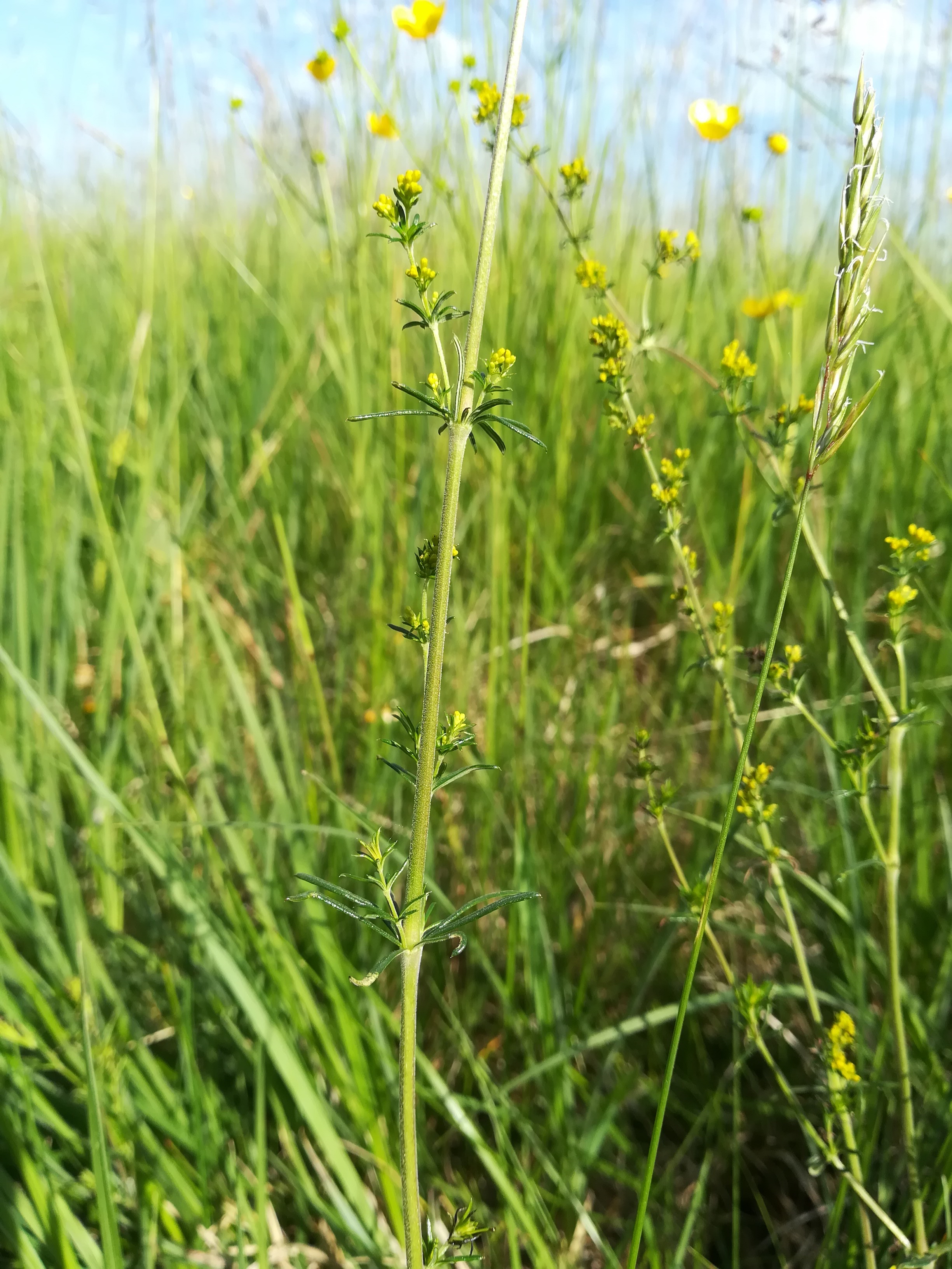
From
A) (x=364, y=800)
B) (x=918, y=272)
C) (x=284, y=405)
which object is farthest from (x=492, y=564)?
(x=284, y=405)

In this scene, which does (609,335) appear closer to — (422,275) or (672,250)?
(672,250)

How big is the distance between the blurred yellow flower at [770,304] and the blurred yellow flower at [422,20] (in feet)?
2.33

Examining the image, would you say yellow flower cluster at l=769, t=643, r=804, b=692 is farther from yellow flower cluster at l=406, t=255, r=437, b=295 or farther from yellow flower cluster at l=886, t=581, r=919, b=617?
yellow flower cluster at l=406, t=255, r=437, b=295

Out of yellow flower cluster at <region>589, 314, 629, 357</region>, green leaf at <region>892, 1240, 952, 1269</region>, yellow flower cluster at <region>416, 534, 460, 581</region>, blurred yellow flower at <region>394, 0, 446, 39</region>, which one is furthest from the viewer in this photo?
blurred yellow flower at <region>394, 0, 446, 39</region>

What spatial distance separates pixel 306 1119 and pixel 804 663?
42.9 inches

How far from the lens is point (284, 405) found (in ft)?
7.98

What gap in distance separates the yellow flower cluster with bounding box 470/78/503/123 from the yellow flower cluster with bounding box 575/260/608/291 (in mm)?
199

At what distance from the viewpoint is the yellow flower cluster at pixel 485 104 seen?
3.26ft

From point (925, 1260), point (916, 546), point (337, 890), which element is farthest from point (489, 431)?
point (925, 1260)

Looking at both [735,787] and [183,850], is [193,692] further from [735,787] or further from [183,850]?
[735,787]

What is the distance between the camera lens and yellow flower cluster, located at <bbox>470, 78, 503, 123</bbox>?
0.99 metres

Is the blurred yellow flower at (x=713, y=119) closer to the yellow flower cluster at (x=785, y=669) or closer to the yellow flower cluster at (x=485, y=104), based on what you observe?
the yellow flower cluster at (x=485, y=104)

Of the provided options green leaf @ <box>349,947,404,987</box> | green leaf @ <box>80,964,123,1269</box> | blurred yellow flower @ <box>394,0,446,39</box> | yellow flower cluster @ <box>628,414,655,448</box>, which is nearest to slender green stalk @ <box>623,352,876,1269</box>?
yellow flower cluster @ <box>628,414,655,448</box>

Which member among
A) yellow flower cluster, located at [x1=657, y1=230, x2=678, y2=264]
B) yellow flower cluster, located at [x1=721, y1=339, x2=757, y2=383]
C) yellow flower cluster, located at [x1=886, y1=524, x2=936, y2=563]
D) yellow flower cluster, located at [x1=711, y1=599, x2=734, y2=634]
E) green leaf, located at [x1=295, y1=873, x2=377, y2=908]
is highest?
yellow flower cluster, located at [x1=657, y1=230, x2=678, y2=264]
